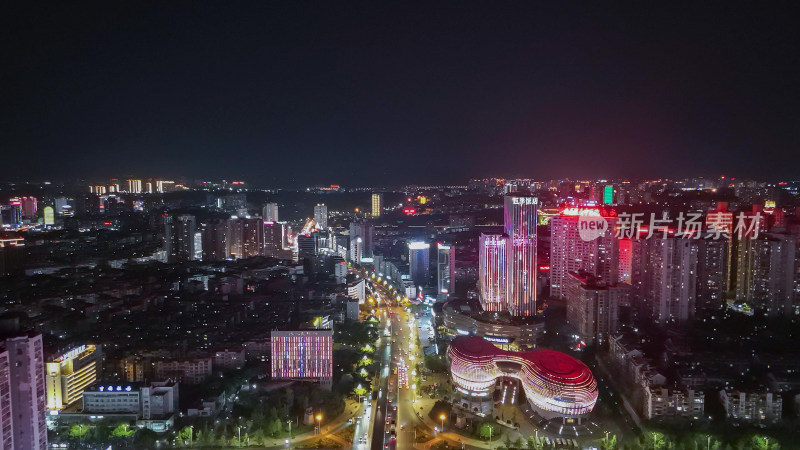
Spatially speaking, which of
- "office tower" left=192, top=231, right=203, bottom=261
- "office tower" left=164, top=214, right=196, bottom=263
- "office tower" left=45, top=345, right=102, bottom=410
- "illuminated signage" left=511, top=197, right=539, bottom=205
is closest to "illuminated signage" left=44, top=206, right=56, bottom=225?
"office tower" left=164, top=214, right=196, bottom=263

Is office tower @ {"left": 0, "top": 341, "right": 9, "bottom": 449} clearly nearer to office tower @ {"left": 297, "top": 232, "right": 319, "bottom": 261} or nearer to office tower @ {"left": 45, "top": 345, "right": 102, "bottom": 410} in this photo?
office tower @ {"left": 45, "top": 345, "right": 102, "bottom": 410}

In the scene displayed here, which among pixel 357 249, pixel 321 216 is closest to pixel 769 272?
pixel 357 249

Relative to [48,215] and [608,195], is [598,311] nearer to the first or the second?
[608,195]

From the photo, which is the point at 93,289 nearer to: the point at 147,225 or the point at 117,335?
the point at 117,335

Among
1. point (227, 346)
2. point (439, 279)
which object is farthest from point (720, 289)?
point (227, 346)

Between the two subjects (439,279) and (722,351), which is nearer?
(722,351)

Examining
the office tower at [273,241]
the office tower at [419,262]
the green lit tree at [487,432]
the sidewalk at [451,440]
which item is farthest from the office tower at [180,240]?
the green lit tree at [487,432]

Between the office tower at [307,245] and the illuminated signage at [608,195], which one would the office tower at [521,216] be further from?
the office tower at [307,245]
